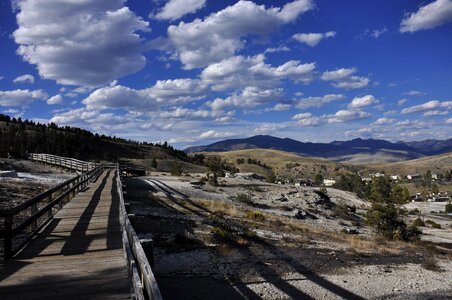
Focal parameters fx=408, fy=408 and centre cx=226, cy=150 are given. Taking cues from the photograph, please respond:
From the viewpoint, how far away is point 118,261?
7.82m

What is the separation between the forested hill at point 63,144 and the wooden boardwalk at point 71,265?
5220 centimetres

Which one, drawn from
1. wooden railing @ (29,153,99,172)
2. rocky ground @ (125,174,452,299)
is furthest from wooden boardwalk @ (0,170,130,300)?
wooden railing @ (29,153,99,172)

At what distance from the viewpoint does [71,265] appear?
25.3ft

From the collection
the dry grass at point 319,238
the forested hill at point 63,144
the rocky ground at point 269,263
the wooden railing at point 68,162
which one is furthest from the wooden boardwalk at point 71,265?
the forested hill at point 63,144

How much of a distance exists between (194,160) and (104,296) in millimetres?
115190

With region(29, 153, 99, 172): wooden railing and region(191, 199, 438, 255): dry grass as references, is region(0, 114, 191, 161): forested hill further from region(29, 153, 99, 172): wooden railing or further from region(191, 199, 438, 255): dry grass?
region(191, 199, 438, 255): dry grass

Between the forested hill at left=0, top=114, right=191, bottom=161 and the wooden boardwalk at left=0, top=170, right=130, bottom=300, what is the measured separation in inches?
2055

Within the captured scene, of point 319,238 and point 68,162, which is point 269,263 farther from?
point 68,162

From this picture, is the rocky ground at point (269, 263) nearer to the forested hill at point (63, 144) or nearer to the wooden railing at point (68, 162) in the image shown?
the wooden railing at point (68, 162)

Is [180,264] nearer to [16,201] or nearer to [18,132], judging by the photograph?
[16,201]

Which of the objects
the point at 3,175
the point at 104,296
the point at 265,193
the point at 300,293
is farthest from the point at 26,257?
the point at 265,193

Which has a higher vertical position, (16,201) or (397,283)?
(16,201)

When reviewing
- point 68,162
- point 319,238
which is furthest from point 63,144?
point 319,238

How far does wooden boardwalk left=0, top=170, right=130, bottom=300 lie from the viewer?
6195 mm
